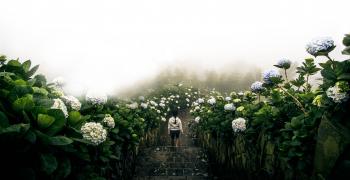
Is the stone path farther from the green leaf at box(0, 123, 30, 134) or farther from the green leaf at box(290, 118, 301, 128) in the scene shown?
the green leaf at box(0, 123, 30, 134)

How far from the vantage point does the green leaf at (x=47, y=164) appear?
62.2 inches

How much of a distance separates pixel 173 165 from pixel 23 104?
6.59 m

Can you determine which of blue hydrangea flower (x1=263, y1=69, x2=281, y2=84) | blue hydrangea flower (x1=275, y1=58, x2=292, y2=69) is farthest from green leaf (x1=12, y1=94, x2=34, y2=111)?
blue hydrangea flower (x1=275, y1=58, x2=292, y2=69)

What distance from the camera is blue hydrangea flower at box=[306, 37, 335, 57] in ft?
8.63

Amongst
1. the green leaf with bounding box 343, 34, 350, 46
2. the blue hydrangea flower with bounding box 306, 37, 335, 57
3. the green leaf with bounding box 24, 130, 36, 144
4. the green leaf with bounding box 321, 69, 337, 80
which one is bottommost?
the green leaf with bounding box 24, 130, 36, 144

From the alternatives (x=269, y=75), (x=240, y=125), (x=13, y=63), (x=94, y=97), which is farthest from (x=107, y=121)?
(x=240, y=125)

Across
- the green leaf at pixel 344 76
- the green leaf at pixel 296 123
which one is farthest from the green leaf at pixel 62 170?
the green leaf at pixel 296 123

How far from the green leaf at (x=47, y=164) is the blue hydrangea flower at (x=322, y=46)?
7.06 feet

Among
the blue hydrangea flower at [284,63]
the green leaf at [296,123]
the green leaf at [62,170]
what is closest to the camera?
the green leaf at [62,170]

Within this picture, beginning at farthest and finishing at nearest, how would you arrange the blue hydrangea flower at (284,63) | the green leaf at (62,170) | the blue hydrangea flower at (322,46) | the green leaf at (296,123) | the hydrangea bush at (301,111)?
the blue hydrangea flower at (284,63) → the green leaf at (296,123) → the blue hydrangea flower at (322,46) → the hydrangea bush at (301,111) → the green leaf at (62,170)

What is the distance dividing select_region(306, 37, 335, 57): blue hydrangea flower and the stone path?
4534 mm

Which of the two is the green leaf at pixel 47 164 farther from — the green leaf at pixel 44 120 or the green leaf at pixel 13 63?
the green leaf at pixel 13 63

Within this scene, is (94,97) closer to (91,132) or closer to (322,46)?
(91,132)

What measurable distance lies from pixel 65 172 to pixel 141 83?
23806mm
